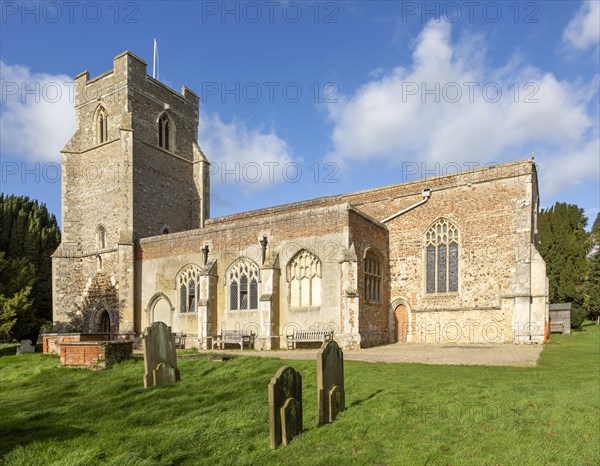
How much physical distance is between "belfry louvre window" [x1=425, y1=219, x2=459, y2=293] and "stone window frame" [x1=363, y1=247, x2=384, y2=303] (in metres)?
2.34

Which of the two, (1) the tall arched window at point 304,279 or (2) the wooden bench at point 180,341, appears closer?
(1) the tall arched window at point 304,279

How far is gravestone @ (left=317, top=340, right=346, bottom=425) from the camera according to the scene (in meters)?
6.76

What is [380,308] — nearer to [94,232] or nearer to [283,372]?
[283,372]

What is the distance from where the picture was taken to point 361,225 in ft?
64.3

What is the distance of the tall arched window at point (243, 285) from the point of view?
20.6 m

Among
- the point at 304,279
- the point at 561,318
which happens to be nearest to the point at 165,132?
the point at 304,279

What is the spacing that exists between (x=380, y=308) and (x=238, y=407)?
45.9 ft

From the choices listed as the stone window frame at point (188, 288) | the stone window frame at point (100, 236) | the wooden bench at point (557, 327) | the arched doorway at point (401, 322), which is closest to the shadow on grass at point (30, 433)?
the stone window frame at point (188, 288)

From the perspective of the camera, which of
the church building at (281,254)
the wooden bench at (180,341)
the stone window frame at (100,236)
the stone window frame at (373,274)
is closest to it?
the church building at (281,254)

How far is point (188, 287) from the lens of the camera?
22.8m

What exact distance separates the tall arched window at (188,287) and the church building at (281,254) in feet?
0.28

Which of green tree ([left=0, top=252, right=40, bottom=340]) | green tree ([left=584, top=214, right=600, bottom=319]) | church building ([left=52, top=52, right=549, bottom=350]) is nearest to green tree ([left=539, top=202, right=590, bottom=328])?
green tree ([left=584, top=214, right=600, bottom=319])

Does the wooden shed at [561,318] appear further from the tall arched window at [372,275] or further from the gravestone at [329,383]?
the gravestone at [329,383]

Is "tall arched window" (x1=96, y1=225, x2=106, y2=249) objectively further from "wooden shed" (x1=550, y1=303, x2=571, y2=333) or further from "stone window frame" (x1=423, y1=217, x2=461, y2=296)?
"wooden shed" (x1=550, y1=303, x2=571, y2=333)
